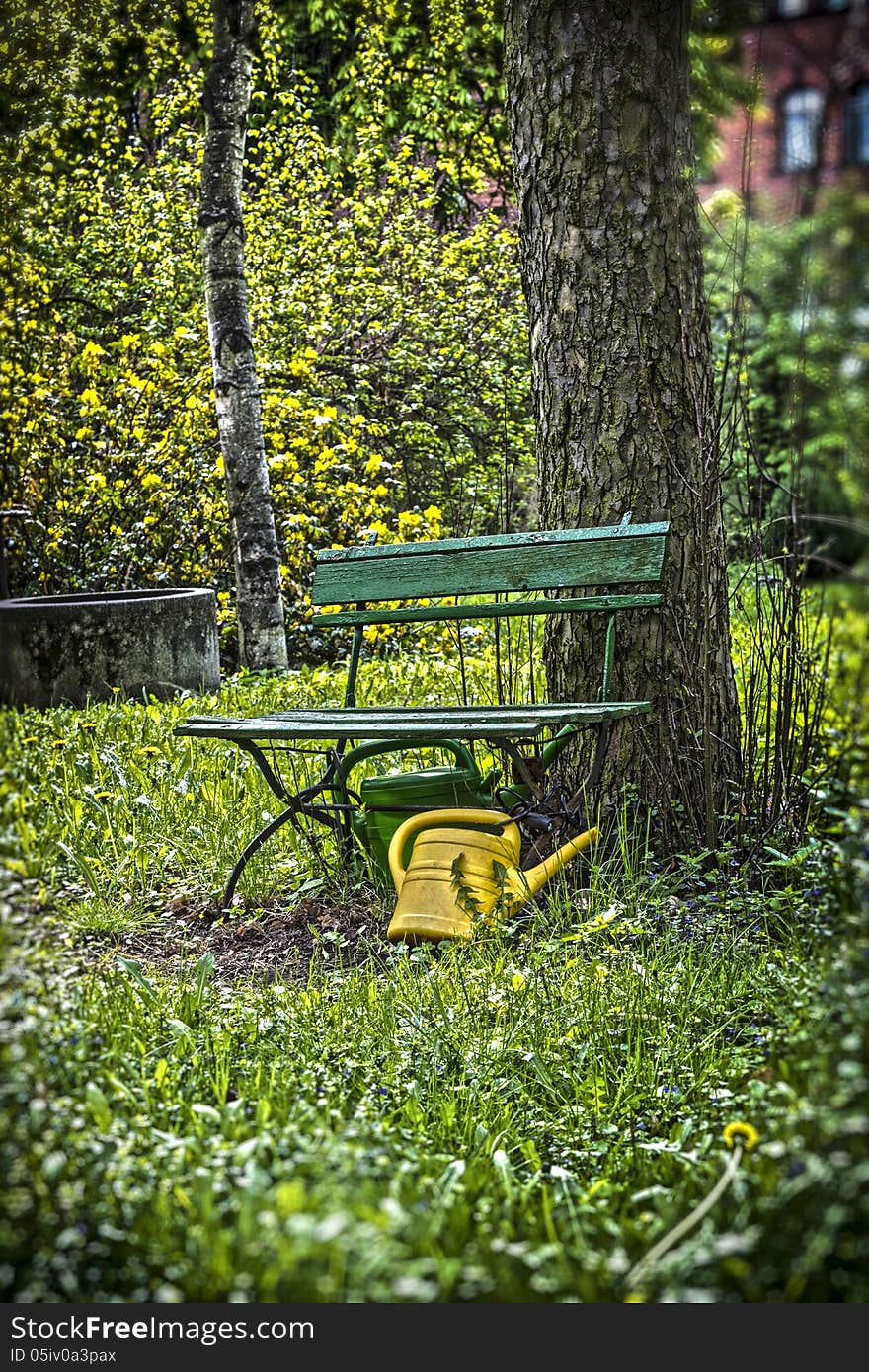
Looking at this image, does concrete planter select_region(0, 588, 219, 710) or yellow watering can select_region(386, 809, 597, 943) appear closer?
yellow watering can select_region(386, 809, 597, 943)

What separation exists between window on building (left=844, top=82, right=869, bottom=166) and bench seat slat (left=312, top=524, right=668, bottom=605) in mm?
1878

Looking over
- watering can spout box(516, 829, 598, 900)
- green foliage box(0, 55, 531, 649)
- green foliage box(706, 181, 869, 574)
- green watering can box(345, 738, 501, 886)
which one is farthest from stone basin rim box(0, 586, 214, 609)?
green foliage box(706, 181, 869, 574)

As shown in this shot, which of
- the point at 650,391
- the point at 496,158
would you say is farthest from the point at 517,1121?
the point at 496,158

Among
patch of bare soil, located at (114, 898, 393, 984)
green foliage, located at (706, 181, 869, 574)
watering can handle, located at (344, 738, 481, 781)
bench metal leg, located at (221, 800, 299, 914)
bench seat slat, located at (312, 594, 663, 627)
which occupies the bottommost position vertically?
patch of bare soil, located at (114, 898, 393, 984)

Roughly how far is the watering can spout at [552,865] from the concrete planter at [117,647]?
8.15 feet

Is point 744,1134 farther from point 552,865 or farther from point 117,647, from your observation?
point 117,647

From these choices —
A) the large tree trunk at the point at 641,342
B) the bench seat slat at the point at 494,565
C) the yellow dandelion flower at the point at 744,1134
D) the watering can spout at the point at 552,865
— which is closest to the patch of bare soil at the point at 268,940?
the watering can spout at the point at 552,865

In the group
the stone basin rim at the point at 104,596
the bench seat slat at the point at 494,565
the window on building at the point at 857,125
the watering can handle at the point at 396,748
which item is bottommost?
the watering can handle at the point at 396,748

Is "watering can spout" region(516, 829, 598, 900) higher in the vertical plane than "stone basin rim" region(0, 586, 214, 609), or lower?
lower

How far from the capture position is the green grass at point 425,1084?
1.18 metres

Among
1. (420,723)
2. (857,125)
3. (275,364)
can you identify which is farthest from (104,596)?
(857,125)

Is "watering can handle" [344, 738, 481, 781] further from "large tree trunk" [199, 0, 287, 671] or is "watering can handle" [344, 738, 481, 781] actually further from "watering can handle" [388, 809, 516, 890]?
"large tree trunk" [199, 0, 287, 671]

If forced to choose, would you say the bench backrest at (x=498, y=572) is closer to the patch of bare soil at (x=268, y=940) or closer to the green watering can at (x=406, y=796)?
the green watering can at (x=406, y=796)

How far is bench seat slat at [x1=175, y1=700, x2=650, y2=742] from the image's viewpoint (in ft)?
9.78
